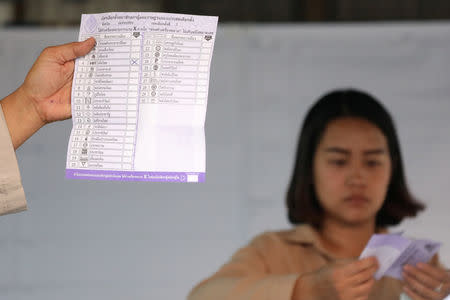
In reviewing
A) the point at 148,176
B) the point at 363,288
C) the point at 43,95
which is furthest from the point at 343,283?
the point at 43,95

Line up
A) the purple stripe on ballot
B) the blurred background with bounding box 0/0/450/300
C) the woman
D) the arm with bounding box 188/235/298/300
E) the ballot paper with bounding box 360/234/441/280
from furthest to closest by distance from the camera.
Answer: the blurred background with bounding box 0/0/450/300, the woman, the arm with bounding box 188/235/298/300, the ballot paper with bounding box 360/234/441/280, the purple stripe on ballot

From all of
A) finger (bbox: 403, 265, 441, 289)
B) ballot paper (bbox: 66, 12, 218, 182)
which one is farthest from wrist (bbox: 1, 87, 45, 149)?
finger (bbox: 403, 265, 441, 289)

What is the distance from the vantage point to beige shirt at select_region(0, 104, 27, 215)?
104cm

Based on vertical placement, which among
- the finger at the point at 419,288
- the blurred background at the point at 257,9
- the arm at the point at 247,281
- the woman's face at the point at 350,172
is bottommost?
the arm at the point at 247,281

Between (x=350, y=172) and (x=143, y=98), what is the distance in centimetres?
145

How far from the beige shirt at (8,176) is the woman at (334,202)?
1.06 metres

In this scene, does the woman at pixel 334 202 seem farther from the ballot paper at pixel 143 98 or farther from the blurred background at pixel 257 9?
the ballot paper at pixel 143 98

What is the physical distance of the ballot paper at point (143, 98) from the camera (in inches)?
40.4

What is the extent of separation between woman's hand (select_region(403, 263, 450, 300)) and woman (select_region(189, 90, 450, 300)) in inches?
3.6

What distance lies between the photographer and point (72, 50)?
1057mm

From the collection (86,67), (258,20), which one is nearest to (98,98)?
(86,67)

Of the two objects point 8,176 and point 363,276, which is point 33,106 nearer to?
point 8,176

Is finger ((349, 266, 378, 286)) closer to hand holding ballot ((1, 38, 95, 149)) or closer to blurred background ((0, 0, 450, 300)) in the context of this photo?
blurred background ((0, 0, 450, 300))

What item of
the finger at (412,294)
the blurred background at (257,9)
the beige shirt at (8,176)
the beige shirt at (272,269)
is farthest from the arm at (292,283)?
the blurred background at (257,9)
